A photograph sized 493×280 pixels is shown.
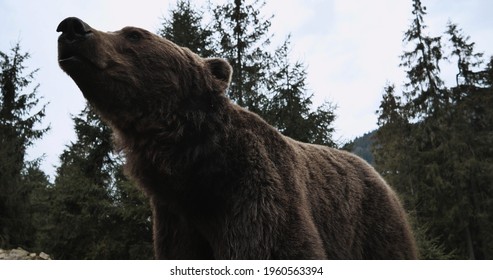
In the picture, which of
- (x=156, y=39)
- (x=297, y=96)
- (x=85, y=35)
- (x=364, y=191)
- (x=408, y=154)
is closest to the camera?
(x=85, y=35)

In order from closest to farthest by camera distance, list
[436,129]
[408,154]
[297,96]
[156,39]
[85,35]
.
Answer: [85,35] < [156,39] < [297,96] < [436,129] < [408,154]

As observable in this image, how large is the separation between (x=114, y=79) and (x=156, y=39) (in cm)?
57

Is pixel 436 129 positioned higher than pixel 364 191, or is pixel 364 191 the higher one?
pixel 436 129

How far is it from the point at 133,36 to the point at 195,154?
0.99m

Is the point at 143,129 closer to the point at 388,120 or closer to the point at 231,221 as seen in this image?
the point at 231,221

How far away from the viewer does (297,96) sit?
1187 centimetres

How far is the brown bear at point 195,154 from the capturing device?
265cm

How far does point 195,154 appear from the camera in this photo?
2.79 m


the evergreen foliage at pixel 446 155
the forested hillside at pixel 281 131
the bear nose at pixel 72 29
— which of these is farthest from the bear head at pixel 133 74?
the evergreen foliage at pixel 446 155

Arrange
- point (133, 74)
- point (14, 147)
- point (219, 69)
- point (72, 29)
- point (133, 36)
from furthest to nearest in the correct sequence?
point (14, 147) < point (219, 69) < point (133, 36) < point (133, 74) < point (72, 29)

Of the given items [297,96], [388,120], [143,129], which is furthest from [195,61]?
[388,120]

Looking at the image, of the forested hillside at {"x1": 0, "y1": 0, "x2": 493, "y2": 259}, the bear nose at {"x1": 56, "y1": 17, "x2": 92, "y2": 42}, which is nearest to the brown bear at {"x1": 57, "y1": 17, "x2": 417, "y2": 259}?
the bear nose at {"x1": 56, "y1": 17, "x2": 92, "y2": 42}

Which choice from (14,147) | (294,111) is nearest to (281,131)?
(294,111)

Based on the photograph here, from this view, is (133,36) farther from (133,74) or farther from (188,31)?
(188,31)
